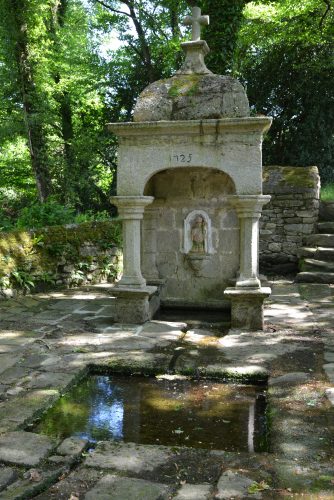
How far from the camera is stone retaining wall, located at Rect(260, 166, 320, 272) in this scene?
10.1 m

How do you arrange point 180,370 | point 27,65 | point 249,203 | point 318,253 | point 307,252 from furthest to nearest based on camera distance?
point 27,65
point 307,252
point 318,253
point 249,203
point 180,370

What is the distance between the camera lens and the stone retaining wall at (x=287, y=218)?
1010cm

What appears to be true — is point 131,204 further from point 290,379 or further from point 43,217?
point 43,217

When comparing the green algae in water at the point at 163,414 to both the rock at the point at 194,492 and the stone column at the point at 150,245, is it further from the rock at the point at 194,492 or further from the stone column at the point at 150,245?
the stone column at the point at 150,245

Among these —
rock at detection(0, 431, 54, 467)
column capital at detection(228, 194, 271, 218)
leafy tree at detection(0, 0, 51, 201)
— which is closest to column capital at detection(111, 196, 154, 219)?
column capital at detection(228, 194, 271, 218)

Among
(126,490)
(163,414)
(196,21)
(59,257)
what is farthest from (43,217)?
(126,490)

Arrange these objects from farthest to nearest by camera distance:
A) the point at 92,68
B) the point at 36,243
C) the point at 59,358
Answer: the point at 92,68
the point at 36,243
the point at 59,358

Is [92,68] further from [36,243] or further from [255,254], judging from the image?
[255,254]

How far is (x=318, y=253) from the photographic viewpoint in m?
9.55

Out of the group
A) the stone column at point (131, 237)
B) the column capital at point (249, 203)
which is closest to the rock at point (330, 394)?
the column capital at point (249, 203)

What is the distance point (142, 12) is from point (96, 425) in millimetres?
16939

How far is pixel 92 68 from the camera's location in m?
16.3

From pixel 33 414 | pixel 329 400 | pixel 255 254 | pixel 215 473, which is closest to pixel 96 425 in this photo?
pixel 33 414

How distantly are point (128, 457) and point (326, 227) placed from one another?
8444 millimetres
